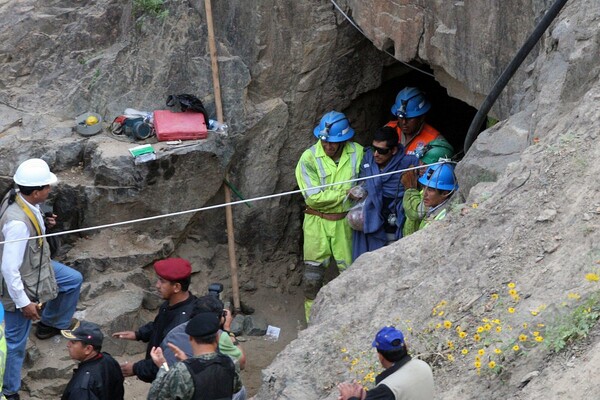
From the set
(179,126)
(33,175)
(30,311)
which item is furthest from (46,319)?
(179,126)

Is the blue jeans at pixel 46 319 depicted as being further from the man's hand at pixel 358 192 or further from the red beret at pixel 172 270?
the man's hand at pixel 358 192

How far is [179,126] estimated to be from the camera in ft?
30.3

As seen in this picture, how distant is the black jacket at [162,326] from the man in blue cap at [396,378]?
1.85 metres

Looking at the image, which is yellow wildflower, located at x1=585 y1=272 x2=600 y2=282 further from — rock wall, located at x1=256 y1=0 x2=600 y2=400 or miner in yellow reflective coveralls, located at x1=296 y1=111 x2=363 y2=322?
miner in yellow reflective coveralls, located at x1=296 y1=111 x2=363 y2=322

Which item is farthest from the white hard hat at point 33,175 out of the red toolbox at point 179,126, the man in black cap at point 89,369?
the red toolbox at point 179,126

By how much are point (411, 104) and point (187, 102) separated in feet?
6.79

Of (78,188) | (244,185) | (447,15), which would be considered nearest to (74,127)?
(78,188)

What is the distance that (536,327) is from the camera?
490 centimetres

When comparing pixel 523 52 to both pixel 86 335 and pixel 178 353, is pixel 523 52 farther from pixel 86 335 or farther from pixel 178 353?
pixel 86 335

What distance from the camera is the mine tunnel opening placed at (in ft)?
33.2

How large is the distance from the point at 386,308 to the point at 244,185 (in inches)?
158

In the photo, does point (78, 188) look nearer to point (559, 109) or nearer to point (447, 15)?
point (447, 15)

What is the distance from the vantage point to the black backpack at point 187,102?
934 cm

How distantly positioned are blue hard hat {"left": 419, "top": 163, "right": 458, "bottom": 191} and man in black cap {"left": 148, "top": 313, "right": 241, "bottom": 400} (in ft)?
9.29
